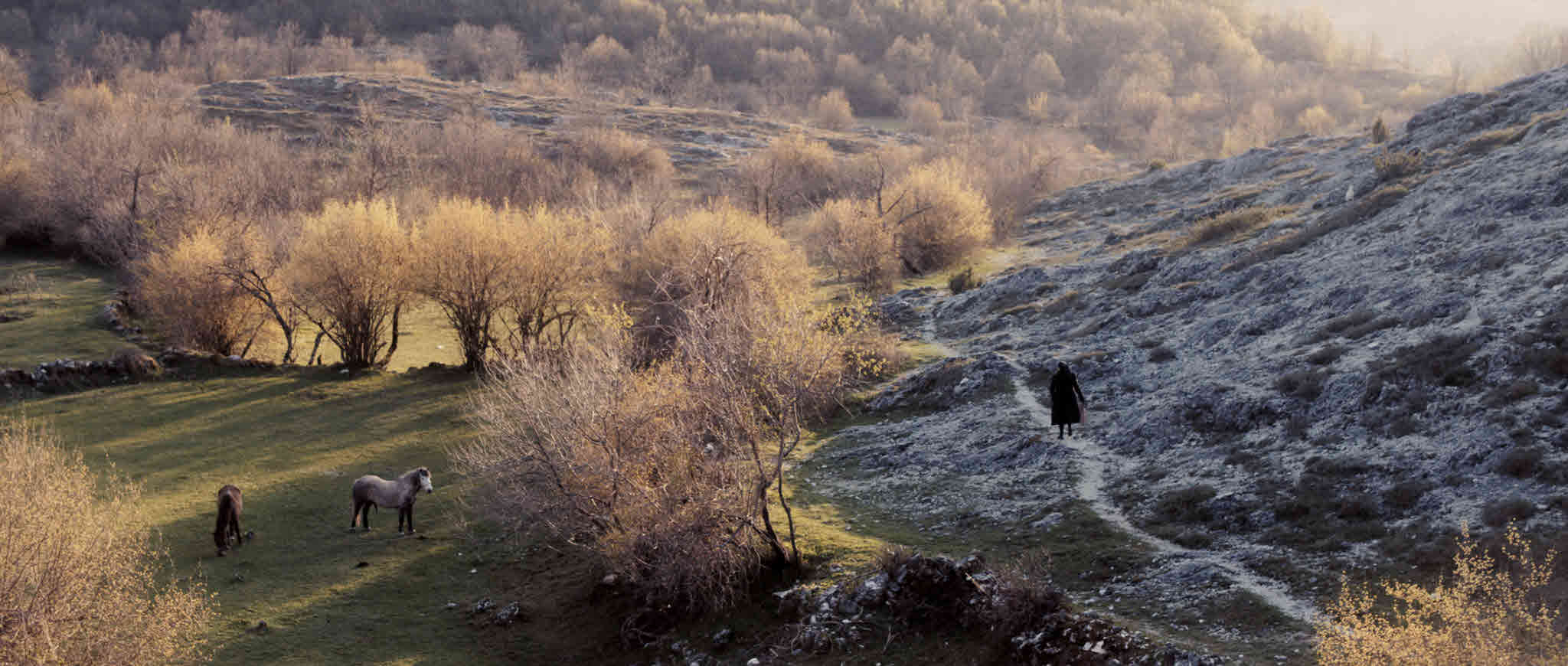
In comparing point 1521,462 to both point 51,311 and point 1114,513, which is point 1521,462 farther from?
point 51,311

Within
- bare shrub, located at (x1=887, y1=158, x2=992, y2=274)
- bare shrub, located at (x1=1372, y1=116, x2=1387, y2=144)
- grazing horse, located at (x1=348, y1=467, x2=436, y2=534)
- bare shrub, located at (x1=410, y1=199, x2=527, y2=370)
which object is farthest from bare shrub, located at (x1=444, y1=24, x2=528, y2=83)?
grazing horse, located at (x1=348, y1=467, x2=436, y2=534)

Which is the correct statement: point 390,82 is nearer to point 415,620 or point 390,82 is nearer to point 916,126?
point 916,126

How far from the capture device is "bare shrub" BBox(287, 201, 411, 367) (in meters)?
51.0

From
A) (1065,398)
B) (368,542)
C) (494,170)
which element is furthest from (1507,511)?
(494,170)

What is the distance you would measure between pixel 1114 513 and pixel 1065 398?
10.7 feet

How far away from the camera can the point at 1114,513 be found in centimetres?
2586

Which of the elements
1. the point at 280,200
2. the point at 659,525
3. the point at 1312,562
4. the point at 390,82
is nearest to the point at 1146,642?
the point at 1312,562

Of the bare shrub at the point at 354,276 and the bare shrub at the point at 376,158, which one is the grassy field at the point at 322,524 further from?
the bare shrub at the point at 376,158

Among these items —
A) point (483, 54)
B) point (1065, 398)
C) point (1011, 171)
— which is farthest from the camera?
point (483, 54)

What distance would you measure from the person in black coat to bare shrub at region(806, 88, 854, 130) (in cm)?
13960

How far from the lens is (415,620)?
26469 mm

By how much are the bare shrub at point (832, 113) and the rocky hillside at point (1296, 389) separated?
116 m

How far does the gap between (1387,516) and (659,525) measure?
15361 millimetres

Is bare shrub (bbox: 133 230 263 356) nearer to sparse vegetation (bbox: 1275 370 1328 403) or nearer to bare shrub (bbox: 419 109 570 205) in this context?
bare shrub (bbox: 419 109 570 205)
